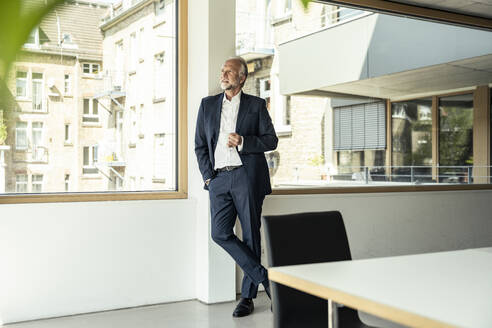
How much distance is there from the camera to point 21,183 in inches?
168

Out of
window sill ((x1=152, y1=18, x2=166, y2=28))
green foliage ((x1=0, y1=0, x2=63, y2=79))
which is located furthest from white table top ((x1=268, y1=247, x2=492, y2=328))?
window sill ((x1=152, y1=18, x2=166, y2=28))

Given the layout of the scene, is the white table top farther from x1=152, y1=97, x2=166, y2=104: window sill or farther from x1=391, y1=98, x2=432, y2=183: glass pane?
x1=391, y1=98, x2=432, y2=183: glass pane

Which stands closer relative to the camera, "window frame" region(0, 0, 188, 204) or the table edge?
the table edge

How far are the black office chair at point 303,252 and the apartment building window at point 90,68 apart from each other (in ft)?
7.14

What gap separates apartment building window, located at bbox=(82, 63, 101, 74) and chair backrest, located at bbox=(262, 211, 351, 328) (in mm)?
2177

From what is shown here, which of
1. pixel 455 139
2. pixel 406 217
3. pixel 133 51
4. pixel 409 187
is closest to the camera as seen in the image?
pixel 133 51

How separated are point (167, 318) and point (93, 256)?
2.39 feet

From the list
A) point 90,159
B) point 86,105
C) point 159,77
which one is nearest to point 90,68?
point 86,105

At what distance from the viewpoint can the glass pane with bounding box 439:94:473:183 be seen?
21.2 feet

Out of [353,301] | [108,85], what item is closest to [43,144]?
[108,85]

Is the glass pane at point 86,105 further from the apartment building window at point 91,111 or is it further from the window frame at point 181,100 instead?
the window frame at point 181,100

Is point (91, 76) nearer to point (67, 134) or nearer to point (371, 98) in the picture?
point (67, 134)

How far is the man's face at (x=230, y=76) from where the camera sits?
4.40 meters

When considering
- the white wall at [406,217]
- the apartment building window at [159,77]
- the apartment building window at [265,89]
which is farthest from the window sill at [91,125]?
the white wall at [406,217]
